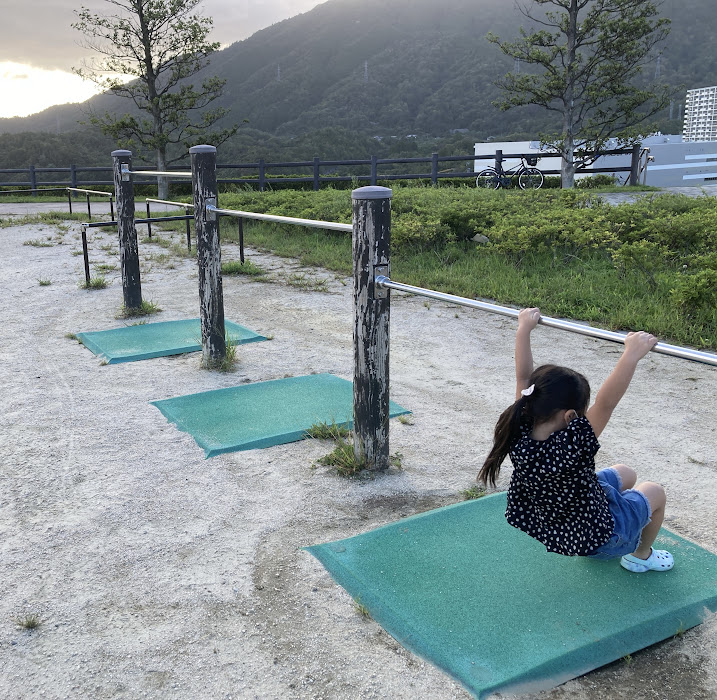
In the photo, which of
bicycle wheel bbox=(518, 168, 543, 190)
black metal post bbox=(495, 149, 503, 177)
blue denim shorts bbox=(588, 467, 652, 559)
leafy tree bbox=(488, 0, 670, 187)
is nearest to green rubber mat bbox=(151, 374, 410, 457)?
blue denim shorts bbox=(588, 467, 652, 559)

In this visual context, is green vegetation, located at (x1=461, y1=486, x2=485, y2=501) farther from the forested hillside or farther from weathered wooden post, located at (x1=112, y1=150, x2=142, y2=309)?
the forested hillside

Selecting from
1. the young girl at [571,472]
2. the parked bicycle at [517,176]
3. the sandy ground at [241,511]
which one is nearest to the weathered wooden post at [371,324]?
the sandy ground at [241,511]

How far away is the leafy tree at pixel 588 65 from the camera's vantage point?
15.1 meters

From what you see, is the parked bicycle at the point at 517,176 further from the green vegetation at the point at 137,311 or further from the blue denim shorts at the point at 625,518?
the blue denim shorts at the point at 625,518

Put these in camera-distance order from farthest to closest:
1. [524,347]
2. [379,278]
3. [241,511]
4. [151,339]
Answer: [151,339]
[379,278]
[241,511]
[524,347]

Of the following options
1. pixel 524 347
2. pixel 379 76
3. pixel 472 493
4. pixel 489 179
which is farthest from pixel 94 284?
pixel 379 76

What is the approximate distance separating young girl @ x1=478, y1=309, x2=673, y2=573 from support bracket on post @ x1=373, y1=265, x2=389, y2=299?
2.81ft

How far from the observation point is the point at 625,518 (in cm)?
205

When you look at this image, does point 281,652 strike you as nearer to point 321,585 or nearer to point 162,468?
point 321,585

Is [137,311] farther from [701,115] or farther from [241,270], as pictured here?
[701,115]

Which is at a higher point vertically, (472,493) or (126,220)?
(126,220)

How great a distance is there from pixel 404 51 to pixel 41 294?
9781cm

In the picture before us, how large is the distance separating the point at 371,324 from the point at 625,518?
121cm

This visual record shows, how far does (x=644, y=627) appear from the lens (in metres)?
1.94
